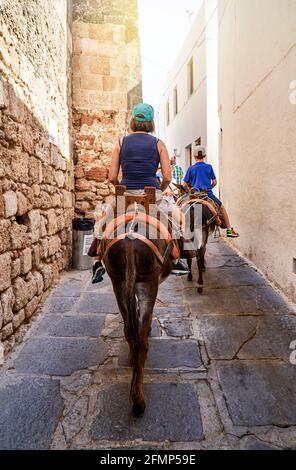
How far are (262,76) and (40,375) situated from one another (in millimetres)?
5278

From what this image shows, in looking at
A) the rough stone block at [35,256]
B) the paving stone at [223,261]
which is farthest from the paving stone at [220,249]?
the rough stone block at [35,256]

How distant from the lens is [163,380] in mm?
2498

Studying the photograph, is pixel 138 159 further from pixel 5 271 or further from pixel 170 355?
pixel 170 355

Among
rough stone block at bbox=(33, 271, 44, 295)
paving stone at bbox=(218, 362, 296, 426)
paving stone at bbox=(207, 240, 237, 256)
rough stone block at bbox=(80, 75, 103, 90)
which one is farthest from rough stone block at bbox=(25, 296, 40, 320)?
rough stone block at bbox=(80, 75, 103, 90)

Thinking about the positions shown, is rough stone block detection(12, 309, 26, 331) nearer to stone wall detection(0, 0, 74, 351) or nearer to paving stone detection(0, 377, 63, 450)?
stone wall detection(0, 0, 74, 351)

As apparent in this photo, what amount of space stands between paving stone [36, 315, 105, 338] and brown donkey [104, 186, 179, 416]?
1200mm

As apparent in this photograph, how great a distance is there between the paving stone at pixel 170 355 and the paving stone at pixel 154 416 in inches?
11.1

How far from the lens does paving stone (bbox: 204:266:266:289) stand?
490 cm

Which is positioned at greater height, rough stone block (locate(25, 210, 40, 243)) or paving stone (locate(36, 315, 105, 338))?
rough stone block (locate(25, 210, 40, 243))

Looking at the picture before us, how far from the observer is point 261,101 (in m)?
5.29

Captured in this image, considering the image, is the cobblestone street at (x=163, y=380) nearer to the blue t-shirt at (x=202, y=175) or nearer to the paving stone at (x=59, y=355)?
the paving stone at (x=59, y=355)
